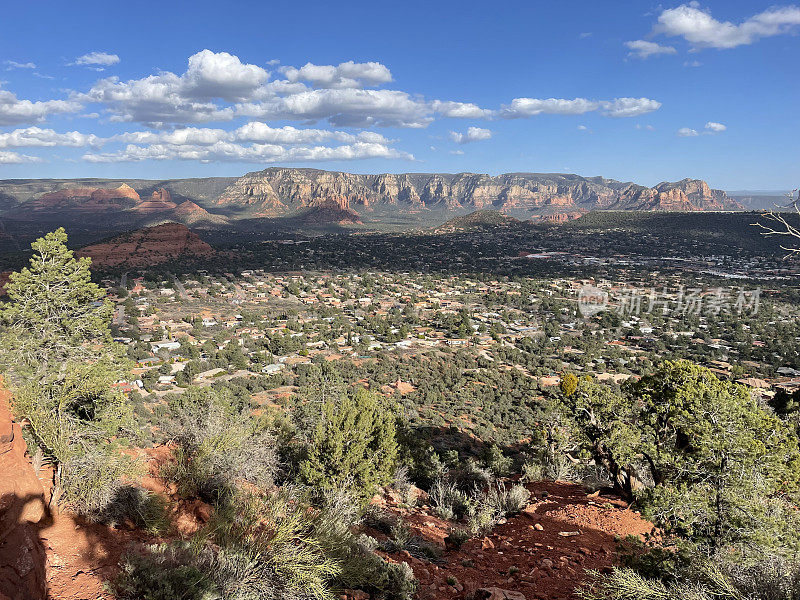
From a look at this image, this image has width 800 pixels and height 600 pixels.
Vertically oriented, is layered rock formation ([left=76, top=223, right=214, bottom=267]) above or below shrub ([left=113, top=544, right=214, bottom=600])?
above

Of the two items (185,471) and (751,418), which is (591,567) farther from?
(185,471)

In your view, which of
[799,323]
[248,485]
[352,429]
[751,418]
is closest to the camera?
[751,418]

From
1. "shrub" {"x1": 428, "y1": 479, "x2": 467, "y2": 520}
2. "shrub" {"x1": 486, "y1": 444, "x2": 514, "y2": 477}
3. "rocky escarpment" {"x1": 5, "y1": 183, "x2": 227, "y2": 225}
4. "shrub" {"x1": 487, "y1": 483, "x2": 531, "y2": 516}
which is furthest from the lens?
"rocky escarpment" {"x1": 5, "y1": 183, "x2": 227, "y2": 225}

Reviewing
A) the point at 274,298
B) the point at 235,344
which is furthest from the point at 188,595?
the point at 274,298

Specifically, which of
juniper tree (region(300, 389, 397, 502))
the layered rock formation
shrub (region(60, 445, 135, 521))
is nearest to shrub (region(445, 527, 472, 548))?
juniper tree (region(300, 389, 397, 502))

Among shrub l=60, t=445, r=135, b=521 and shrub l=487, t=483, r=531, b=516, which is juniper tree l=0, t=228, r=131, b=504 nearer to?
shrub l=60, t=445, r=135, b=521

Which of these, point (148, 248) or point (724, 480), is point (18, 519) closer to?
point (724, 480)

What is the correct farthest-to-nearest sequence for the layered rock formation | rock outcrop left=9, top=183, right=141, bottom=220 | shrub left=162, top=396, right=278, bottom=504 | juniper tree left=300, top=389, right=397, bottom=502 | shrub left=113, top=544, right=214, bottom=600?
rock outcrop left=9, top=183, right=141, bottom=220, the layered rock formation, juniper tree left=300, top=389, right=397, bottom=502, shrub left=162, top=396, right=278, bottom=504, shrub left=113, top=544, right=214, bottom=600
